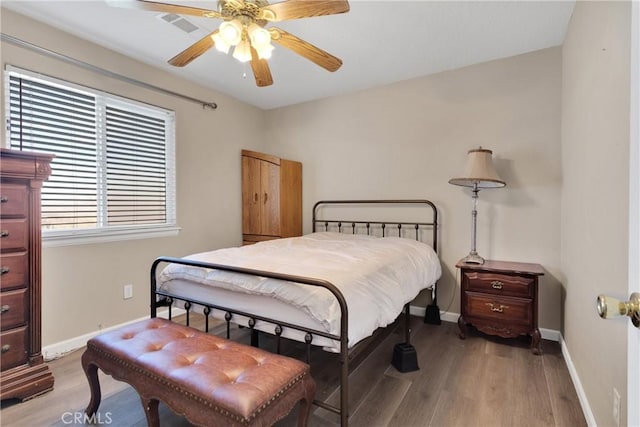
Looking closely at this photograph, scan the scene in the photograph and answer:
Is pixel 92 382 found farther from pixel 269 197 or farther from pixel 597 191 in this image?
pixel 597 191

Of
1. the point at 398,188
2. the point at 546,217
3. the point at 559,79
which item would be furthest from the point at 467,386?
the point at 559,79

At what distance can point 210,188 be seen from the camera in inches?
145

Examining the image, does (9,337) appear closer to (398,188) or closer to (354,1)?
(354,1)

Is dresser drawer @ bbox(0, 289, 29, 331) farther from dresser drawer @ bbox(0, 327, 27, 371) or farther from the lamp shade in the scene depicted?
the lamp shade

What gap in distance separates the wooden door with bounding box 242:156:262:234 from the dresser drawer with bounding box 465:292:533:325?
2537mm

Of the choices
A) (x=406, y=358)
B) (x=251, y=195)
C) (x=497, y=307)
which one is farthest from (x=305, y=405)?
(x=251, y=195)

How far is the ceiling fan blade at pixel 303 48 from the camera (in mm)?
1809

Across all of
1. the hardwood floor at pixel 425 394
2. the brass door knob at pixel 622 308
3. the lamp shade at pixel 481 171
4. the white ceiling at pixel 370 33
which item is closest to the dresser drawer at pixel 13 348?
the hardwood floor at pixel 425 394

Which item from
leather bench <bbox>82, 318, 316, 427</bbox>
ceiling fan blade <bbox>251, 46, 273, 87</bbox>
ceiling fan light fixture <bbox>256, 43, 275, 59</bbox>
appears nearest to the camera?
leather bench <bbox>82, 318, 316, 427</bbox>

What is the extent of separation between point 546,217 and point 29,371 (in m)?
3.97

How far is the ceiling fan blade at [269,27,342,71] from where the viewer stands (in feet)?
5.93

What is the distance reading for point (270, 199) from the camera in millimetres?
3857

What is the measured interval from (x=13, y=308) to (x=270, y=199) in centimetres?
247

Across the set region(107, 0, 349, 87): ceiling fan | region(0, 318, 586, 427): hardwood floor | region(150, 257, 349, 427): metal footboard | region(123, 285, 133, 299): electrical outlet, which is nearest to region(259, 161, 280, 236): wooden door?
region(123, 285, 133, 299): electrical outlet
